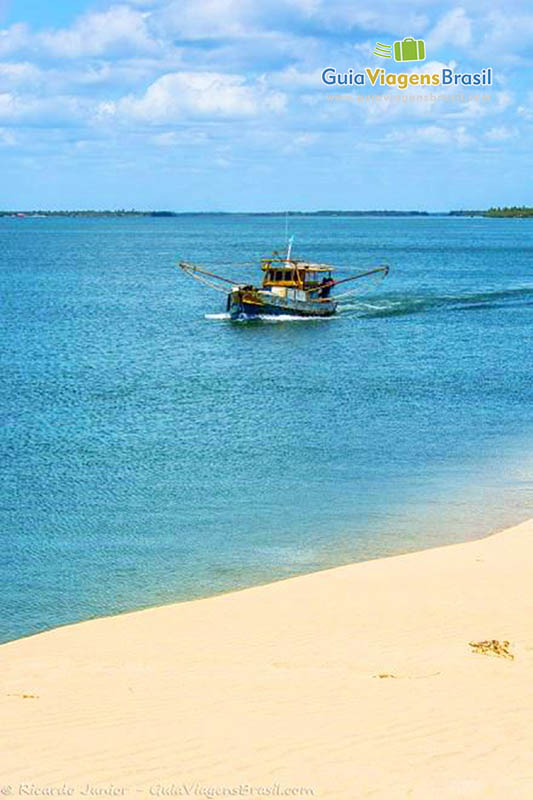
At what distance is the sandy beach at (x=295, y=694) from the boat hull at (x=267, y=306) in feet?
143

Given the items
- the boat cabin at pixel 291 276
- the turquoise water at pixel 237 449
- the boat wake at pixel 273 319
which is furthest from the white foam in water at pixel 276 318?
the boat cabin at pixel 291 276

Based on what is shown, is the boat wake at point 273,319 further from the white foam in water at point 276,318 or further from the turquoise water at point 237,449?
the turquoise water at point 237,449

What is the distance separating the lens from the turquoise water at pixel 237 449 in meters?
19.9

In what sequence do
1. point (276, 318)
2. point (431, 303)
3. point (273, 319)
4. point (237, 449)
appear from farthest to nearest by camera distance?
1. point (431, 303)
2. point (276, 318)
3. point (273, 319)
4. point (237, 449)

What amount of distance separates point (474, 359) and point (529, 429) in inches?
624

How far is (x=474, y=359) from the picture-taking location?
47.1 m

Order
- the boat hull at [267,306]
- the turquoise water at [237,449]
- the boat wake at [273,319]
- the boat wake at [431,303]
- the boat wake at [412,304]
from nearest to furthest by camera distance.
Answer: the turquoise water at [237,449]
the boat hull at [267,306]
the boat wake at [273,319]
the boat wake at [412,304]
the boat wake at [431,303]

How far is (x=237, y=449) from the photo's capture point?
28969 millimetres

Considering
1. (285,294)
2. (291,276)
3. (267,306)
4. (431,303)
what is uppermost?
(291,276)

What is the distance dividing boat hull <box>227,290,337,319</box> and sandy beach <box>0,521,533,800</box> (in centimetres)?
4357

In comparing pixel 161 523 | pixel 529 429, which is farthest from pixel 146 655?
pixel 529 429

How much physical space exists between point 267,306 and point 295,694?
165ft

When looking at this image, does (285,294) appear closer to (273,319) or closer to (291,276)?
(291,276)

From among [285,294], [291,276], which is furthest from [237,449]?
[291,276]
